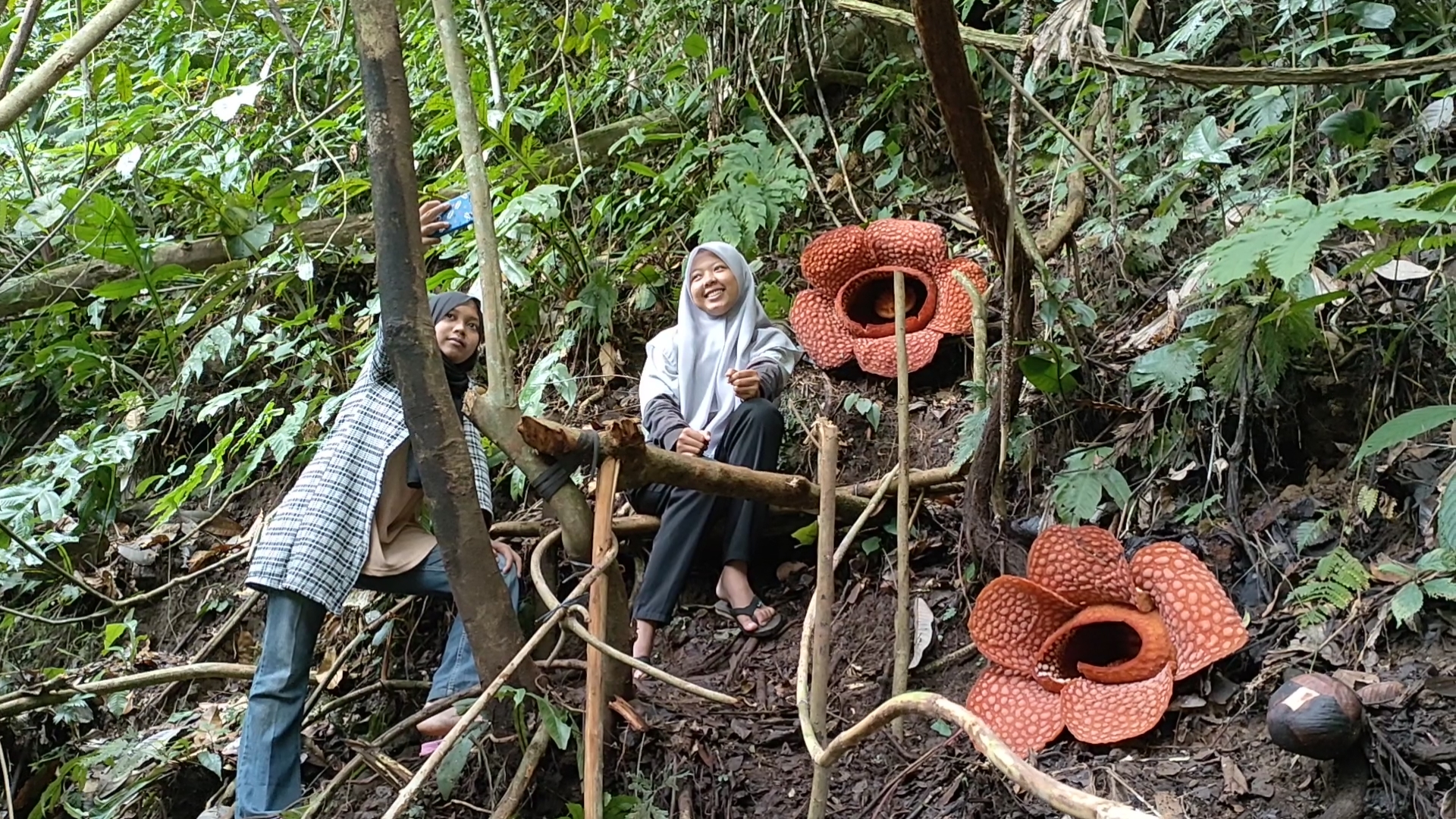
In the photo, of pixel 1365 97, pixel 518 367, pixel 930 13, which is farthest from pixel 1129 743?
pixel 518 367

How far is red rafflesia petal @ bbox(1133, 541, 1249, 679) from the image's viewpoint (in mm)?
2443

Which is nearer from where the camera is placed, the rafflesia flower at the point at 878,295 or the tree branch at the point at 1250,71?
the tree branch at the point at 1250,71

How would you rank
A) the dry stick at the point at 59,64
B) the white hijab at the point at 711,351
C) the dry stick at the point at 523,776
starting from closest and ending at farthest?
1. the dry stick at the point at 59,64
2. the dry stick at the point at 523,776
3. the white hijab at the point at 711,351

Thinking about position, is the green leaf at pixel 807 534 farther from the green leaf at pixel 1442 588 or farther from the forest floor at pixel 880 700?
the green leaf at pixel 1442 588

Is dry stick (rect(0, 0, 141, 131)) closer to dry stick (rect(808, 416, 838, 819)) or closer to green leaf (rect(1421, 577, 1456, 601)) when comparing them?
dry stick (rect(808, 416, 838, 819))

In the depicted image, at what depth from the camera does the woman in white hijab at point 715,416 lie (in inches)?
139

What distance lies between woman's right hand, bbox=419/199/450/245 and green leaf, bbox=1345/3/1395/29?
9.80 ft

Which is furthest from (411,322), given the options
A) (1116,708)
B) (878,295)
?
(878,295)

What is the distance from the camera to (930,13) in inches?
87.1

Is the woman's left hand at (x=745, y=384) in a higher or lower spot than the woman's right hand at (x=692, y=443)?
higher

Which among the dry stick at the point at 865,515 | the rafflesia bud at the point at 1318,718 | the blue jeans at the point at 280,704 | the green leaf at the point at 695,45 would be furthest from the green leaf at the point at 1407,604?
the green leaf at the point at 695,45

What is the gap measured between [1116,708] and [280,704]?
225 cm

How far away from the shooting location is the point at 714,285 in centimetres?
392

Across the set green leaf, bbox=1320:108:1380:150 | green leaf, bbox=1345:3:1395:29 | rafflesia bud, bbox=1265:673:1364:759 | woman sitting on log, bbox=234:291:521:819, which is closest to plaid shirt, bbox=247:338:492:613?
woman sitting on log, bbox=234:291:521:819
